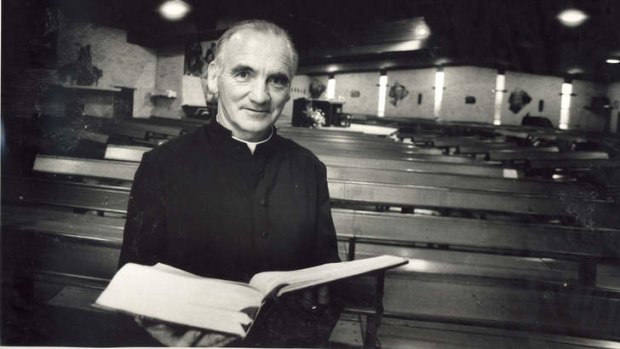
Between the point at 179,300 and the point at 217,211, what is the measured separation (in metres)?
0.38

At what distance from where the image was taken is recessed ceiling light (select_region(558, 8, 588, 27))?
1738 mm

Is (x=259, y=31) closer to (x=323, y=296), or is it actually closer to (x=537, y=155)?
(x=323, y=296)

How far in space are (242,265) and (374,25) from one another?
1.22 m

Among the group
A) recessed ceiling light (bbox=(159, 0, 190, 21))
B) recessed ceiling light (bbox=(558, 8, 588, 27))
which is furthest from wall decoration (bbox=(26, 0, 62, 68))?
recessed ceiling light (bbox=(558, 8, 588, 27))

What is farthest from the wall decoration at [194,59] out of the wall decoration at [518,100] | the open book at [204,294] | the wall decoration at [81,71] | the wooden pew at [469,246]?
the wall decoration at [518,100]

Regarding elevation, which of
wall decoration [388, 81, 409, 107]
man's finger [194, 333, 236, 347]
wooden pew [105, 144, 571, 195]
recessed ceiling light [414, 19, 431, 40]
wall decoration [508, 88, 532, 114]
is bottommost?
man's finger [194, 333, 236, 347]

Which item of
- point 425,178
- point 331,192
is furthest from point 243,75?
point 425,178

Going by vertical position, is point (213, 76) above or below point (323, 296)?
above

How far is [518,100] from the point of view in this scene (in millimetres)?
11500

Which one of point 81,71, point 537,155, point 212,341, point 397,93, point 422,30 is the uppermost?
point 397,93

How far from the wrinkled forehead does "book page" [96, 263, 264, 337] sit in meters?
0.57

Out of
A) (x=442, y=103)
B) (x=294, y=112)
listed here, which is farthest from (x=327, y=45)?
(x=442, y=103)

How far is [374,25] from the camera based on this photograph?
1899mm

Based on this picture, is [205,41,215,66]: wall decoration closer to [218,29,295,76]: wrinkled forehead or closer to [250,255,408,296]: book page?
[218,29,295,76]: wrinkled forehead
